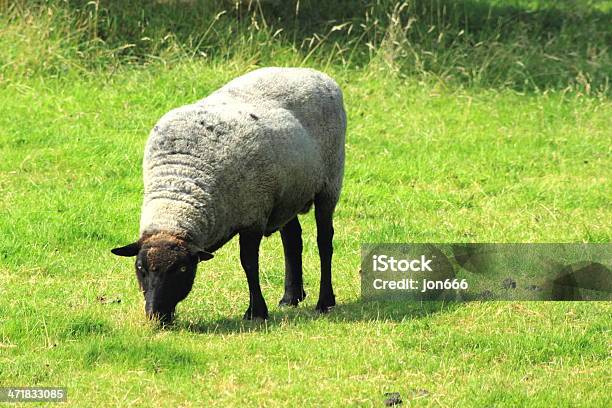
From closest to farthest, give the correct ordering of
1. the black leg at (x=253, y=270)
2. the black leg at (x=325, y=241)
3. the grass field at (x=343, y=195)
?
the grass field at (x=343, y=195), the black leg at (x=253, y=270), the black leg at (x=325, y=241)

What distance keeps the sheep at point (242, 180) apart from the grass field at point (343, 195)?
34 cm

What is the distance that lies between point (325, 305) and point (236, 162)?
1.29 metres

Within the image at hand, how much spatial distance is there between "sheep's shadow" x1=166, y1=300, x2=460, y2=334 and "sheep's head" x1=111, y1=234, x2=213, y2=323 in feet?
0.62

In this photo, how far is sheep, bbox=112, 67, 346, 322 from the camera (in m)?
7.74

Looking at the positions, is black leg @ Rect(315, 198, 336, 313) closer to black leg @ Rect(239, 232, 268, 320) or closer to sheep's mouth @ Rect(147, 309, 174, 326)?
black leg @ Rect(239, 232, 268, 320)

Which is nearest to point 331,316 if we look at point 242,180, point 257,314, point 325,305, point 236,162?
point 325,305

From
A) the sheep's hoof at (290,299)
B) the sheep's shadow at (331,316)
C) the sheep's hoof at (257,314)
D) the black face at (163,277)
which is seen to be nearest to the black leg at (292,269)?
the sheep's hoof at (290,299)

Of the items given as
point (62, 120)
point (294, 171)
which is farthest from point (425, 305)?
point (62, 120)

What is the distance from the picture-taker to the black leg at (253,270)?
26.9ft

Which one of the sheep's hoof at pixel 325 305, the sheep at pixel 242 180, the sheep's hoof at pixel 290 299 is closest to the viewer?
the sheep at pixel 242 180

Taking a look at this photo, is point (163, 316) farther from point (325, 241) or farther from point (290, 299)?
point (325, 241)

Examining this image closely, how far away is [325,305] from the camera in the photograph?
8648 millimetres

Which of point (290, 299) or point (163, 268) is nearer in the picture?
point (163, 268)

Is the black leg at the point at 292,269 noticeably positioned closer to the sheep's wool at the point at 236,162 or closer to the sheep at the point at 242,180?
the sheep at the point at 242,180
